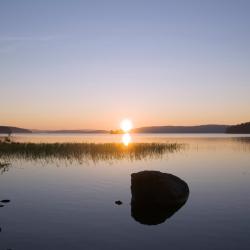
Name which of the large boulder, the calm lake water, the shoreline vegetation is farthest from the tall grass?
the large boulder

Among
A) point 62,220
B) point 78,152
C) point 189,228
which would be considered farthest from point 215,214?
point 78,152

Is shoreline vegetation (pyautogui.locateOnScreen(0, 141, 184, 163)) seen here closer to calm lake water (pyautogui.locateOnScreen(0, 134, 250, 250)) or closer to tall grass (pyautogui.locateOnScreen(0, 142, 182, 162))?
tall grass (pyautogui.locateOnScreen(0, 142, 182, 162))

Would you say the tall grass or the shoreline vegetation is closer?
the shoreline vegetation

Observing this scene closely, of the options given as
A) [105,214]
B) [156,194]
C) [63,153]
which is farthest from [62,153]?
[105,214]

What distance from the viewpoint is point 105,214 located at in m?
18.5

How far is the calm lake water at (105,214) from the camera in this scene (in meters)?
14.2

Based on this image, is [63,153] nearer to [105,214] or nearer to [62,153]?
[62,153]

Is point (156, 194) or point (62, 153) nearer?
point (156, 194)

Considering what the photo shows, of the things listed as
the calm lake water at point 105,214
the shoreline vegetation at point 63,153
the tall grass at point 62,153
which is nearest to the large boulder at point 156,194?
the calm lake water at point 105,214

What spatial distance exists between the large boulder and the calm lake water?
534 mm

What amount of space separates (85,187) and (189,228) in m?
11.7

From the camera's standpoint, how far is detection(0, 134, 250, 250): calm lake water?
1424cm

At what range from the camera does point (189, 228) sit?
52.8 ft

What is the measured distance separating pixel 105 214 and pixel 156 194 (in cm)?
320
